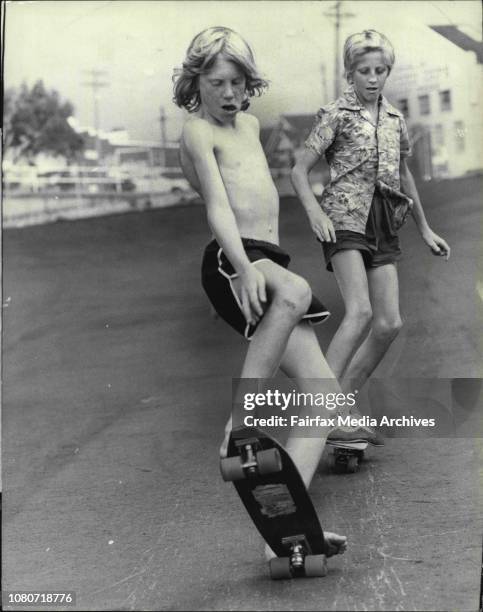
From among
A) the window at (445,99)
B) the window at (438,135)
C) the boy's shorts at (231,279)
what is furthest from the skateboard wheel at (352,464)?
the window at (445,99)

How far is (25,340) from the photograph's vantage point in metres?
3.80

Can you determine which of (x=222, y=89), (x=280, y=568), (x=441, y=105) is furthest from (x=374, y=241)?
(x=280, y=568)

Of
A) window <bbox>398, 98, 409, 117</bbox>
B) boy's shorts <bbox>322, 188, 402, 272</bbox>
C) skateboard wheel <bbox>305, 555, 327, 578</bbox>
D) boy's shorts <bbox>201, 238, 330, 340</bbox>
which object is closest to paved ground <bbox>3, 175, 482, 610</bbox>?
skateboard wheel <bbox>305, 555, 327, 578</bbox>

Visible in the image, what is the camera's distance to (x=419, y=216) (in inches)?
118

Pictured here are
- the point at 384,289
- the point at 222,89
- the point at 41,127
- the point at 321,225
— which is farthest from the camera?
the point at 41,127

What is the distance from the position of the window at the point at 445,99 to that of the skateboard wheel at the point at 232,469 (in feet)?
4.42

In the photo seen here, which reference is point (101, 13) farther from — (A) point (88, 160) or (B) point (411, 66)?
(B) point (411, 66)

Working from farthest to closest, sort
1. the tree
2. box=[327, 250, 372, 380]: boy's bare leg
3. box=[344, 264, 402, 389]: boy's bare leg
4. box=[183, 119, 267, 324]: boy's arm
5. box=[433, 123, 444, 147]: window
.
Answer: the tree
box=[433, 123, 444, 147]: window
box=[344, 264, 402, 389]: boy's bare leg
box=[327, 250, 372, 380]: boy's bare leg
box=[183, 119, 267, 324]: boy's arm

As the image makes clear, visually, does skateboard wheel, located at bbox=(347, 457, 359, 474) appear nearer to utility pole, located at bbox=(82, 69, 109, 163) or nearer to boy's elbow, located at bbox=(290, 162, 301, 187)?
boy's elbow, located at bbox=(290, 162, 301, 187)

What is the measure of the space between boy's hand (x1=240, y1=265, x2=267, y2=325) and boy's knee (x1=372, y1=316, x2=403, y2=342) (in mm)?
767

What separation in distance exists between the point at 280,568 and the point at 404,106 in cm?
141

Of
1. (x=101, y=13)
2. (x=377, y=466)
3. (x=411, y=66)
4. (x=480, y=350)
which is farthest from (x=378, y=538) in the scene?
(x=101, y=13)

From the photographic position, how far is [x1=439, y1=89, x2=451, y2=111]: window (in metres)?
3.10

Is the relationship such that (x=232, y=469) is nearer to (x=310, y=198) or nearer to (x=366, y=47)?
(x=310, y=198)
